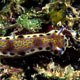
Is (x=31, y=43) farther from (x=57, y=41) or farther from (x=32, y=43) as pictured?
(x=57, y=41)

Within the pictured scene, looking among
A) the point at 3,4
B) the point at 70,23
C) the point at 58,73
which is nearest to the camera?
the point at 58,73

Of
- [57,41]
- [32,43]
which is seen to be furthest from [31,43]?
[57,41]

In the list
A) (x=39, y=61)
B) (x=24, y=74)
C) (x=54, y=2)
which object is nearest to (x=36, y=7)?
(x=54, y=2)

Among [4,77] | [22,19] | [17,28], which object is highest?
[22,19]

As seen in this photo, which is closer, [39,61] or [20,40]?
[20,40]

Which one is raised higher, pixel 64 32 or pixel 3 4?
pixel 3 4

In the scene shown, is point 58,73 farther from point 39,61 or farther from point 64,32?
point 64,32

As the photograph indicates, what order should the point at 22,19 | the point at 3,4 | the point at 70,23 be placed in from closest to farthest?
the point at 22,19 < the point at 70,23 < the point at 3,4
